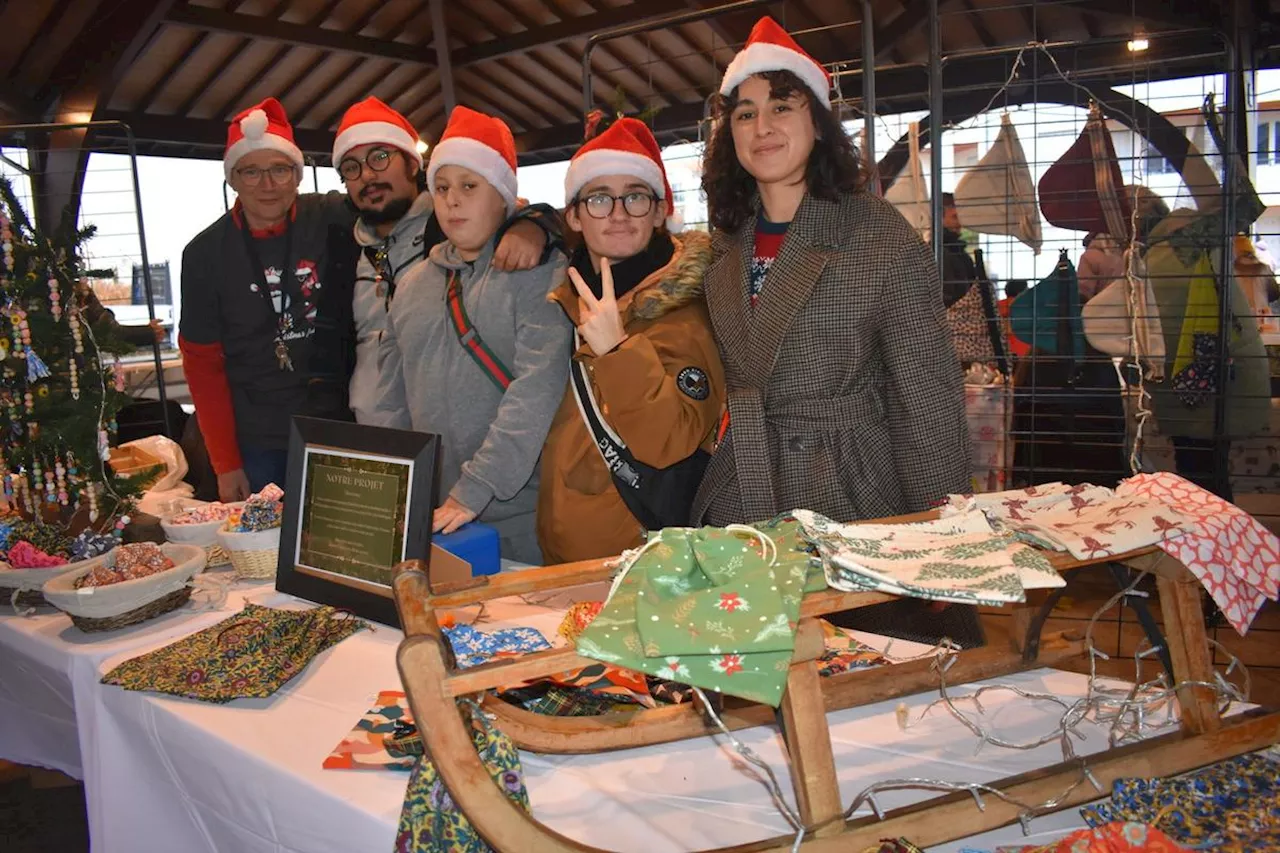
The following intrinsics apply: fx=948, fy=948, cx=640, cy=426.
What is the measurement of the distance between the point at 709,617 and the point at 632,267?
A: 104cm

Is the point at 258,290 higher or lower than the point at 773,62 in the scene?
lower

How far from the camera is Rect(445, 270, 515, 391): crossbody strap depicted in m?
1.96

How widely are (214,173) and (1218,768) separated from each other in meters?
9.89

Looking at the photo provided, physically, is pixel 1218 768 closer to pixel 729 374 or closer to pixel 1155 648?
pixel 1155 648

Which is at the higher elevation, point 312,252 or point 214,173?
point 214,173

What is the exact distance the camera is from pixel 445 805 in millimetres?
905

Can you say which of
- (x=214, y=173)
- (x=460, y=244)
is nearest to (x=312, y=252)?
(x=460, y=244)

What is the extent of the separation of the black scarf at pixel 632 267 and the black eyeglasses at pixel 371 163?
812 millimetres

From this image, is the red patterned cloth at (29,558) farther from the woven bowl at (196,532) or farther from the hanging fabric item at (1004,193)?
the hanging fabric item at (1004,193)

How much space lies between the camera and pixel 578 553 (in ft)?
5.79

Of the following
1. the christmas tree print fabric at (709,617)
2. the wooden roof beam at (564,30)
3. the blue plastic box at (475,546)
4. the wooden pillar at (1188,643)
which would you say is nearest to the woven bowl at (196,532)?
the blue plastic box at (475,546)

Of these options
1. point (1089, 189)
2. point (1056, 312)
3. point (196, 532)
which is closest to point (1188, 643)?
point (196, 532)

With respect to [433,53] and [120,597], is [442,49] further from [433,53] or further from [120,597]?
[120,597]

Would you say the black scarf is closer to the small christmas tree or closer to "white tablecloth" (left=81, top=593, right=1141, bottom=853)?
"white tablecloth" (left=81, top=593, right=1141, bottom=853)
